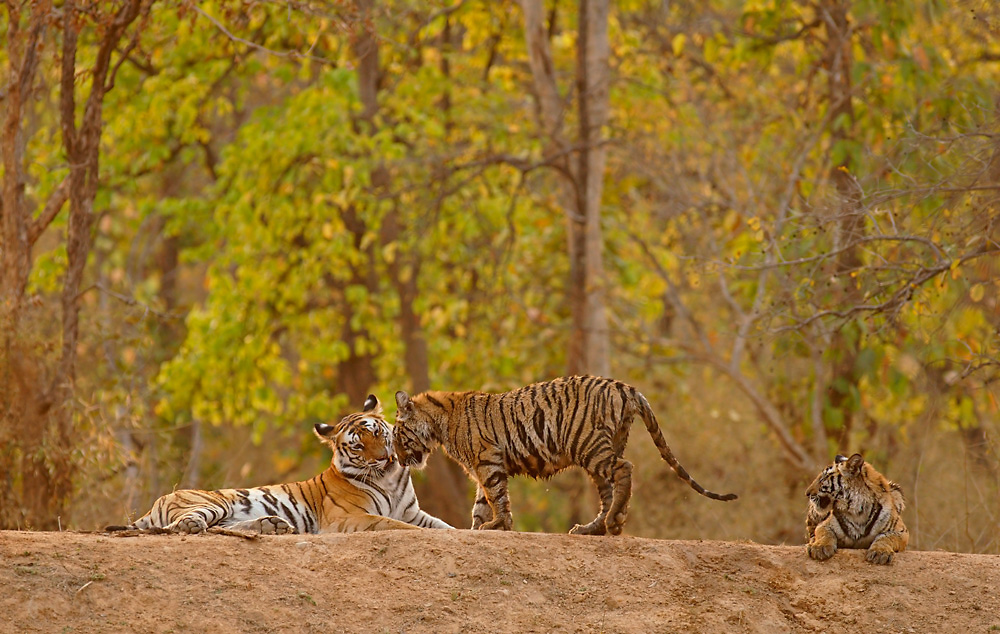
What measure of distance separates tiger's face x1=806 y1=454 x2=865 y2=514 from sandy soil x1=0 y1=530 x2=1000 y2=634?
32 cm

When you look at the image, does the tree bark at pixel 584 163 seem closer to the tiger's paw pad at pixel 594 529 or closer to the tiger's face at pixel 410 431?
the tiger's face at pixel 410 431

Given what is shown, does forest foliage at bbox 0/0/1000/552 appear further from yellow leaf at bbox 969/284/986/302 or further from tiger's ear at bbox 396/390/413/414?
tiger's ear at bbox 396/390/413/414

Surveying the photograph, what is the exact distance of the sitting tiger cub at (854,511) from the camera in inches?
284

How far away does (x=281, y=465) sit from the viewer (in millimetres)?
20344

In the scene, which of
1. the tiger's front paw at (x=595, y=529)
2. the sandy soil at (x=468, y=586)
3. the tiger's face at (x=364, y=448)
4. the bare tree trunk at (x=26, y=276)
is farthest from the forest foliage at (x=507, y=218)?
the sandy soil at (x=468, y=586)

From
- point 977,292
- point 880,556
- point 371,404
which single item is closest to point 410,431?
point 371,404

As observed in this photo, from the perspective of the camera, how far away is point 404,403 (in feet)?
26.8

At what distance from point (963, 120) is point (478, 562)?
8.18 m

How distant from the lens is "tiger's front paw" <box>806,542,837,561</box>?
716 centimetres

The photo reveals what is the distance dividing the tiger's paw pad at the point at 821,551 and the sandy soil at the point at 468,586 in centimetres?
5

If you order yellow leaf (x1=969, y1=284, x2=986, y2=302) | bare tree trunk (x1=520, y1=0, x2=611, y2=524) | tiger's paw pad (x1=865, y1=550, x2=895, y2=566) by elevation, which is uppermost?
bare tree trunk (x1=520, y1=0, x2=611, y2=524)

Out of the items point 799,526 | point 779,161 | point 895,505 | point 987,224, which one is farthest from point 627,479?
point 779,161

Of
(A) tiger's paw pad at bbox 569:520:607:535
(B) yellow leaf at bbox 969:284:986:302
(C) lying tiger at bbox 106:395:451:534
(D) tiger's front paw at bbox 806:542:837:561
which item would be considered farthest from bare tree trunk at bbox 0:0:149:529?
(B) yellow leaf at bbox 969:284:986:302

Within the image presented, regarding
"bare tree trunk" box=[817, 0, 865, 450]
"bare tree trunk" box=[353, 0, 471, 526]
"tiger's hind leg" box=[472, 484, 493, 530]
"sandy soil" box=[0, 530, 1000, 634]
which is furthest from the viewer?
"bare tree trunk" box=[353, 0, 471, 526]
